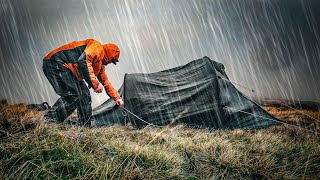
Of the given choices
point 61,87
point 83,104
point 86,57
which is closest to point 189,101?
point 83,104

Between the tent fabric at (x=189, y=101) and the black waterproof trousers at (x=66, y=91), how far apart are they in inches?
31.4

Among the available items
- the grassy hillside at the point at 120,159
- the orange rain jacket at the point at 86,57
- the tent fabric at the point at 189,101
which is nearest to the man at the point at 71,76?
the orange rain jacket at the point at 86,57

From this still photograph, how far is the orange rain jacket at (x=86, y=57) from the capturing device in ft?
14.0

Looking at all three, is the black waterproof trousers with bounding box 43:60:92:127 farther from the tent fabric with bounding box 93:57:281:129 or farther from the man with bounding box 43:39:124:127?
the tent fabric with bounding box 93:57:281:129

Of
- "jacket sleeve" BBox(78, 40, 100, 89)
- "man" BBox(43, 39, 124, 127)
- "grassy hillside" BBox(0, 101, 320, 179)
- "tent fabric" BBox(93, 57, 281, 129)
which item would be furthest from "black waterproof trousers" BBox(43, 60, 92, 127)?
"grassy hillside" BBox(0, 101, 320, 179)

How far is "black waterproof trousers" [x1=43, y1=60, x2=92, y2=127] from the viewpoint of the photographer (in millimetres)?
4445

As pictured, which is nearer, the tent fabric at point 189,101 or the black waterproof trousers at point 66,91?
the black waterproof trousers at point 66,91

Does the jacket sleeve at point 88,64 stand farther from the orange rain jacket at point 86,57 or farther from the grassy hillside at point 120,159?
the grassy hillside at point 120,159

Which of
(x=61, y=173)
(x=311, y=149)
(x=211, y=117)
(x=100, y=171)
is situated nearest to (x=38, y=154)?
(x=61, y=173)

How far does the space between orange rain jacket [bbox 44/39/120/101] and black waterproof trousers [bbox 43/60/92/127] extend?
101 millimetres

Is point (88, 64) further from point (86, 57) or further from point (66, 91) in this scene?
point (66, 91)

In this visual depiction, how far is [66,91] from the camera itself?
4539 mm

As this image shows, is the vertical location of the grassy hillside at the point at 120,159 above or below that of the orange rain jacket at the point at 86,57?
below

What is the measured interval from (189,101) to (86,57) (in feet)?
7.04
